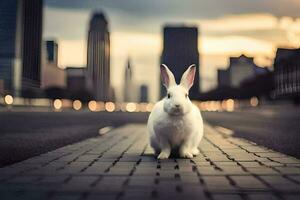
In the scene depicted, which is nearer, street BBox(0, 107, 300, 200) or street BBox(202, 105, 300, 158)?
street BBox(0, 107, 300, 200)

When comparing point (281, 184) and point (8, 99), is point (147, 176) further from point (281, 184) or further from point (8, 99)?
point (8, 99)

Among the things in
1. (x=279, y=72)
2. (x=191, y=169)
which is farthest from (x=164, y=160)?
(x=279, y=72)

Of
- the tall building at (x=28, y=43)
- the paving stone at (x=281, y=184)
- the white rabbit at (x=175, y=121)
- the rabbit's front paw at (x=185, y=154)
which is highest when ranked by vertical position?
the tall building at (x=28, y=43)

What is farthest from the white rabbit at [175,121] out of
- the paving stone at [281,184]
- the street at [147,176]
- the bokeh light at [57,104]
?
the bokeh light at [57,104]

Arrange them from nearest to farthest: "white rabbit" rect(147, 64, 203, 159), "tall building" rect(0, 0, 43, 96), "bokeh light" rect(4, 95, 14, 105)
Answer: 1. "white rabbit" rect(147, 64, 203, 159)
2. "tall building" rect(0, 0, 43, 96)
3. "bokeh light" rect(4, 95, 14, 105)

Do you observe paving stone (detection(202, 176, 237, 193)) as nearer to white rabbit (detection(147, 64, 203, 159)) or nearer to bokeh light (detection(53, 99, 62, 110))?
white rabbit (detection(147, 64, 203, 159))

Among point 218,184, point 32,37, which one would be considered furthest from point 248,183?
point 32,37

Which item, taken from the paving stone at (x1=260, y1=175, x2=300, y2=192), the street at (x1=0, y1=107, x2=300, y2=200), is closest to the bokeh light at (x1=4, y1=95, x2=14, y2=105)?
the street at (x1=0, y1=107, x2=300, y2=200)

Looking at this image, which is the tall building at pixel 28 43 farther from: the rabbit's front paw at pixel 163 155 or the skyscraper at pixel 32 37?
the rabbit's front paw at pixel 163 155
